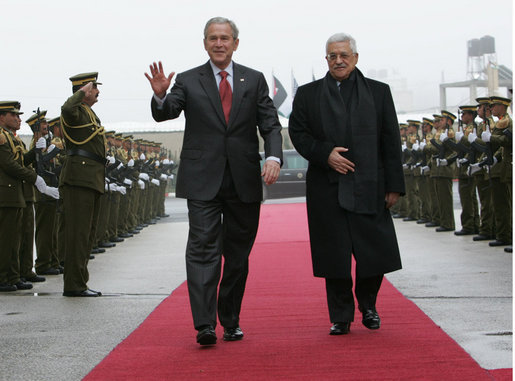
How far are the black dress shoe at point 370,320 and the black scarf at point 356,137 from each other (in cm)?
64

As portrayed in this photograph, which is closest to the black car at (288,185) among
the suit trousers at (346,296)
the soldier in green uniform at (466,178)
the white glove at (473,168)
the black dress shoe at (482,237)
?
the soldier in green uniform at (466,178)

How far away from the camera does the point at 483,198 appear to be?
11.9m

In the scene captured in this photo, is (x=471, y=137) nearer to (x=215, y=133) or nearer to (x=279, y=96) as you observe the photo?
(x=215, y=133)

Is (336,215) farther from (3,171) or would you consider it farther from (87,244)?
(3,171)

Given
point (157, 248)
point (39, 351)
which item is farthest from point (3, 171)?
point (157, 248)

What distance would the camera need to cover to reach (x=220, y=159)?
4969mm

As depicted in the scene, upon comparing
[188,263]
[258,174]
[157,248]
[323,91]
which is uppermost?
[323,91]

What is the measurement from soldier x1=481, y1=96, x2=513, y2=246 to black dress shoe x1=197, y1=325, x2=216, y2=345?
21.6 feet

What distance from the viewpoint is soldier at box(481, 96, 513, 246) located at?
34.2 feet

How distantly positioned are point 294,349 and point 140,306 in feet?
7.46

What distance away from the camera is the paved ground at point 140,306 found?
462cm

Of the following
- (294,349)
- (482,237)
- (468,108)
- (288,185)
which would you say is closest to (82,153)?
(294,349)

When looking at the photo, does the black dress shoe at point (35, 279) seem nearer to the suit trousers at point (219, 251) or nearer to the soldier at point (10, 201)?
the soldier at point (10, 201)

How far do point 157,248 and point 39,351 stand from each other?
7.65 metres
